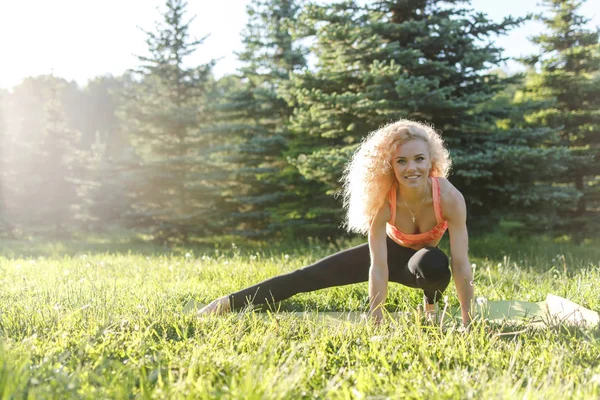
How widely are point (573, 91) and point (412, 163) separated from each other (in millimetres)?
11255

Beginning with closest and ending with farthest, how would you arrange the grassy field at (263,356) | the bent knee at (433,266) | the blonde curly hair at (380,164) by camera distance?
1. the grassy field at (263,356)
2. the bent knee at (433,266)
3. the blonde curly hair at (380,164)

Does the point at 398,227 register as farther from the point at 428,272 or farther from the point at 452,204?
the point at 428,272

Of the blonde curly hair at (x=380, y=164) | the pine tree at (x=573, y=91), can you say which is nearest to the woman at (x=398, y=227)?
the blonde curly hair at (x=380, y=164)

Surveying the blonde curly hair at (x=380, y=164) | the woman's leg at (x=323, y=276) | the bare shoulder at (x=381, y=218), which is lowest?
the woman's leg at (x=323, y=276)

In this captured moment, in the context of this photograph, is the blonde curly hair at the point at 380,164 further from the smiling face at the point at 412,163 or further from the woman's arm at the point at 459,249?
the woman's arm at the point at 459,249

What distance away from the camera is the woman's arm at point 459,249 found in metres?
3.25

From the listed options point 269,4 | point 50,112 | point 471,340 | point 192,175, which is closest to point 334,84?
point 192,175

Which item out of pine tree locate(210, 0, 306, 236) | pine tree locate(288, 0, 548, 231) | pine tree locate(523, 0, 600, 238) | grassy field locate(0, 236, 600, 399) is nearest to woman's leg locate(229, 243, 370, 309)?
grassy field locate(0, 236, 600, 399)

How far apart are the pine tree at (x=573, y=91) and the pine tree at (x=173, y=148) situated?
885 centimetres

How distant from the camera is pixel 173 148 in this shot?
46.6 ft

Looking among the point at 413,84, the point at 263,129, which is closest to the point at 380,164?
the point at 413,84

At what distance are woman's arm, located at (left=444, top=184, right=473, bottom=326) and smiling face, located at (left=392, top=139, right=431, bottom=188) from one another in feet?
0.76

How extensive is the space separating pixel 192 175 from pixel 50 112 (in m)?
7.67

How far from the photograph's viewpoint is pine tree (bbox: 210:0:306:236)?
12.7m
